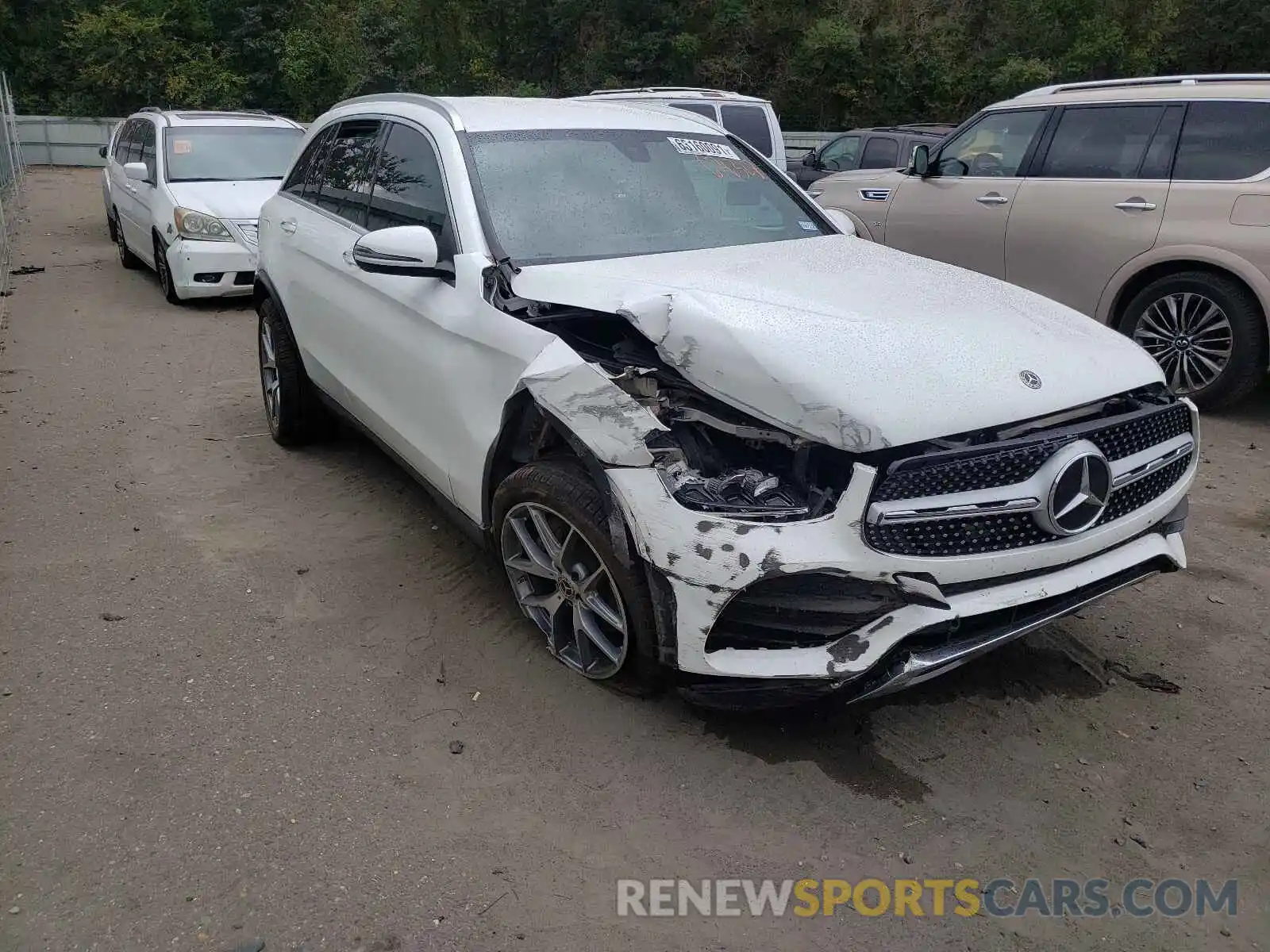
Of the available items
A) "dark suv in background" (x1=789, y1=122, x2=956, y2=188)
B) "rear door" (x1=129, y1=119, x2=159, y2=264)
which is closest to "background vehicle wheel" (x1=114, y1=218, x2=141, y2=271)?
→ "rear door" (x1=129, y1=119, x2=159, y2=264)

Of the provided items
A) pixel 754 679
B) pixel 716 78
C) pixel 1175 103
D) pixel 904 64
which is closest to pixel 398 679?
pixel 754 679

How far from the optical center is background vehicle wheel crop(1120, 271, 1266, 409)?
6.20 m

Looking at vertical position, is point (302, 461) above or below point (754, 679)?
below

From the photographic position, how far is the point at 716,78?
29.2m

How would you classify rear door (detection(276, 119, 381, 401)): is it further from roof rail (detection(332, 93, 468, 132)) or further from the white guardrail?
the white guardrail

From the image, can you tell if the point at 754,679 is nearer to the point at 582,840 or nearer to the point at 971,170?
the point at 582,840

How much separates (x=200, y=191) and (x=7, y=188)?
807 centimetres

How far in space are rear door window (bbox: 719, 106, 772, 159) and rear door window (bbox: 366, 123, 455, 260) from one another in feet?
24.6

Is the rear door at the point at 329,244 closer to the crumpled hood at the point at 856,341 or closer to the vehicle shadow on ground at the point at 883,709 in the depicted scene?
the crumpled hood at the point at 856,341

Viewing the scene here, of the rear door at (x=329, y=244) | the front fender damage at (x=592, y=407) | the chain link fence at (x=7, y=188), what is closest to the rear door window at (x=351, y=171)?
the rear door at (x=329, y=244)

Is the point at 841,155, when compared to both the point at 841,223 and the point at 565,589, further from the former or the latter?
the point at 565,589

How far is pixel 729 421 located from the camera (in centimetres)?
299

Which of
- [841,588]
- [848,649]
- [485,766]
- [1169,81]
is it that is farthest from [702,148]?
[1169,81]

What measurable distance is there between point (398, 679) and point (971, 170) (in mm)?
6156
